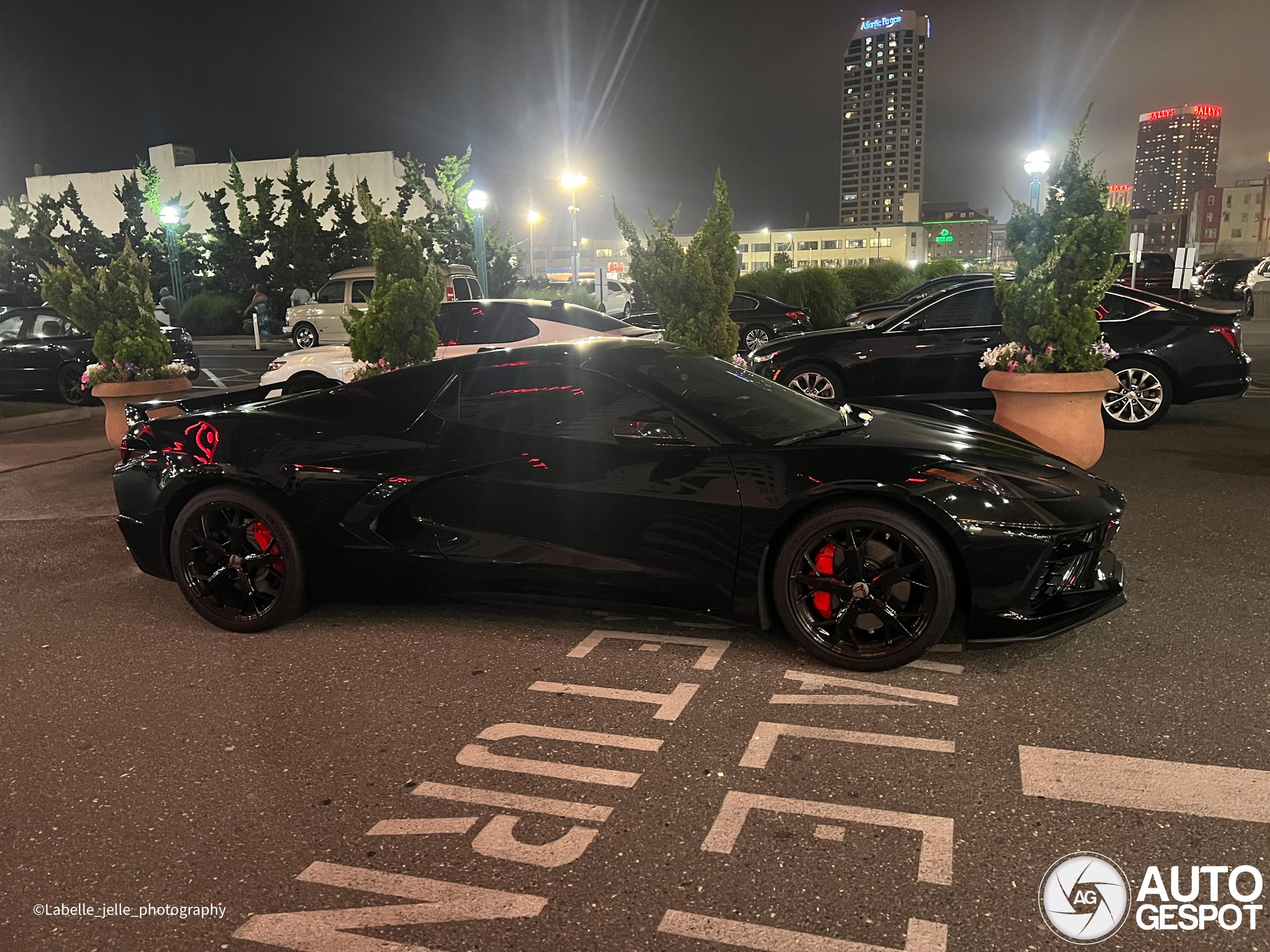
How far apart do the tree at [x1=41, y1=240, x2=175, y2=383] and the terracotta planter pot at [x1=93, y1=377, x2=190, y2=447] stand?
147 millimetres

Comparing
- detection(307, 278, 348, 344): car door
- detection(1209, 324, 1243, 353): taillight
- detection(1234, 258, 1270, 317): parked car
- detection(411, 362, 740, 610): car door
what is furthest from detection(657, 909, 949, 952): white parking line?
detection(1234, 258, 1270, 317): parked car

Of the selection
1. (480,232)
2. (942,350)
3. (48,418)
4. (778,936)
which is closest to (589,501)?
(778,936)

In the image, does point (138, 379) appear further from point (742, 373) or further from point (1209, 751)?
point (1209, 751)

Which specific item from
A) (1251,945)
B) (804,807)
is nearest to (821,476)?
(804,807)

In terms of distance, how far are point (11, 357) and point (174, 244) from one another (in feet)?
63.5

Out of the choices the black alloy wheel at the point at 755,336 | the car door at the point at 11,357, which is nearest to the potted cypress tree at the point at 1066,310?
the black alloy wheel at the point at 755,336

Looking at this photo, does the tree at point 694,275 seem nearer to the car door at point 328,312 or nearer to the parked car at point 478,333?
the parked car at point 478,333

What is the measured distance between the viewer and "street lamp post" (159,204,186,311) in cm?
3089

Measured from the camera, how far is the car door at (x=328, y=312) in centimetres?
2173

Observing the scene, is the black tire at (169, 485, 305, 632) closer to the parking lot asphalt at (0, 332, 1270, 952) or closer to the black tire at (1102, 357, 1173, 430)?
the parking lot asphalt at (0, 332, 1270, 952)

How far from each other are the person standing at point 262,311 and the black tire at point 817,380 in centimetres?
2202

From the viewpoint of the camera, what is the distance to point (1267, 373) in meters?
14.0

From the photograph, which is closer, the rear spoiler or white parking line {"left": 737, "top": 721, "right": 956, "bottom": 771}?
white parking line {"left": 737, "top": 721, "right": 956, "bottom": 771}

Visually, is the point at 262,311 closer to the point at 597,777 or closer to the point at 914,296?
the point at 914,296
